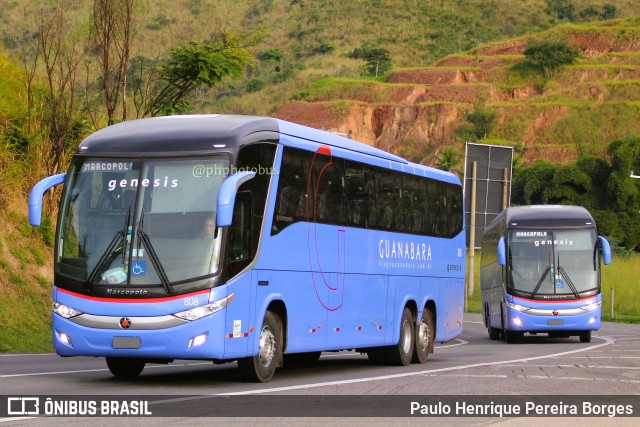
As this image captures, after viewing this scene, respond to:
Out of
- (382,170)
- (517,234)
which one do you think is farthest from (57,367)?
(517,234)

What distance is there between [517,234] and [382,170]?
45.4 ft

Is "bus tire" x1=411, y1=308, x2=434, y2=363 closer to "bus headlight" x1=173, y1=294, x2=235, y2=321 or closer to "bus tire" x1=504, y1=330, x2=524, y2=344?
"bus headlight" x1=173, y1=294, x2=235, y2=321

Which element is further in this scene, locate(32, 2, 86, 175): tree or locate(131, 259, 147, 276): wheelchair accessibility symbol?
locate(32, 2, 86, 175): tree

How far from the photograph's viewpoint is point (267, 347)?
640 inches

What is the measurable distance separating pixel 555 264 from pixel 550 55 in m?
A: 123

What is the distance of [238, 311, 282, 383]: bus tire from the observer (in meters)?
16.0

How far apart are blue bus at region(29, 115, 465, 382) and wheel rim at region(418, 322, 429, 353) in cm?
447

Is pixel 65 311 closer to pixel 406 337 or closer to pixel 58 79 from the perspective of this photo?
pixel 406 337

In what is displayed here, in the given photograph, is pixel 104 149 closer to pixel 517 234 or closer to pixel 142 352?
pixel 142 352

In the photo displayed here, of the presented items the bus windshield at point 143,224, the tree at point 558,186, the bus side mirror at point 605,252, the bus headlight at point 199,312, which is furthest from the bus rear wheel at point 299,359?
the tree at point 558,186

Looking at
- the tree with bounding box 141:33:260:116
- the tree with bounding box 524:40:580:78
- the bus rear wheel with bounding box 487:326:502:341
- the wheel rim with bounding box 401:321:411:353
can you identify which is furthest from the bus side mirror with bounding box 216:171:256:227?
the tree with bounding box 524:40:580:78

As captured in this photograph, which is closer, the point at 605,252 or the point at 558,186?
the point at 605,252

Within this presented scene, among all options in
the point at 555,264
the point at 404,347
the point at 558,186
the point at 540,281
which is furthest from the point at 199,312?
the point at 558,186

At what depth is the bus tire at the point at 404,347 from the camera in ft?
71.6
